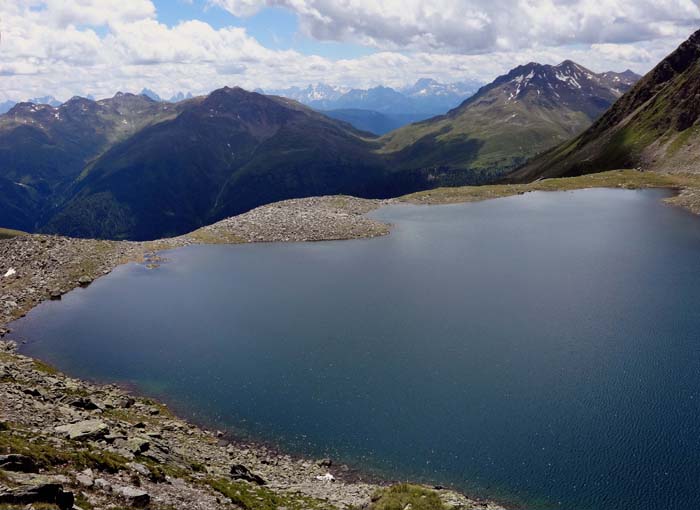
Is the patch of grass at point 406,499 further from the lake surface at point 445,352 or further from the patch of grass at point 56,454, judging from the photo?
the patch of grass at point 56,454

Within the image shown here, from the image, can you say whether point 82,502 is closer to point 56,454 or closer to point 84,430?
point 56,454

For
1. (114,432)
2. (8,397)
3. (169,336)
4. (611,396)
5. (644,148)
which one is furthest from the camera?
(644,148)

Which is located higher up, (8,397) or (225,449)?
(8,397)

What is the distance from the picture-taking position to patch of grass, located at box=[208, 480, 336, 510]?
32.0 metres

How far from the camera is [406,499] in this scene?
111 feet

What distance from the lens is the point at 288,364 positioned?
5956cm

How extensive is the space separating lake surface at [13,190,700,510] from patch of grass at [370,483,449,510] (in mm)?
4819

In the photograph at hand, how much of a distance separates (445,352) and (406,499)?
89.1 feet

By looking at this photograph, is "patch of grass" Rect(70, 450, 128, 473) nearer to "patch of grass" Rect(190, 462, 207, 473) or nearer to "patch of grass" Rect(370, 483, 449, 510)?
"patch of grass" Rect(190, 462, 207, 473)

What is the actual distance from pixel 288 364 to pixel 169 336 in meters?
21.2

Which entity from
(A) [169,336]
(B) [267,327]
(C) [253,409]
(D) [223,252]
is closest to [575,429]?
(C) [253,409]

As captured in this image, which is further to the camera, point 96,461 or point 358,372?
point 358,372

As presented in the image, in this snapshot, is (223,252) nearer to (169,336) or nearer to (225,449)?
(169,336)

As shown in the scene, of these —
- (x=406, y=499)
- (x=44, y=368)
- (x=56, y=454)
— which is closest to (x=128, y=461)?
(x=56, y=454)
